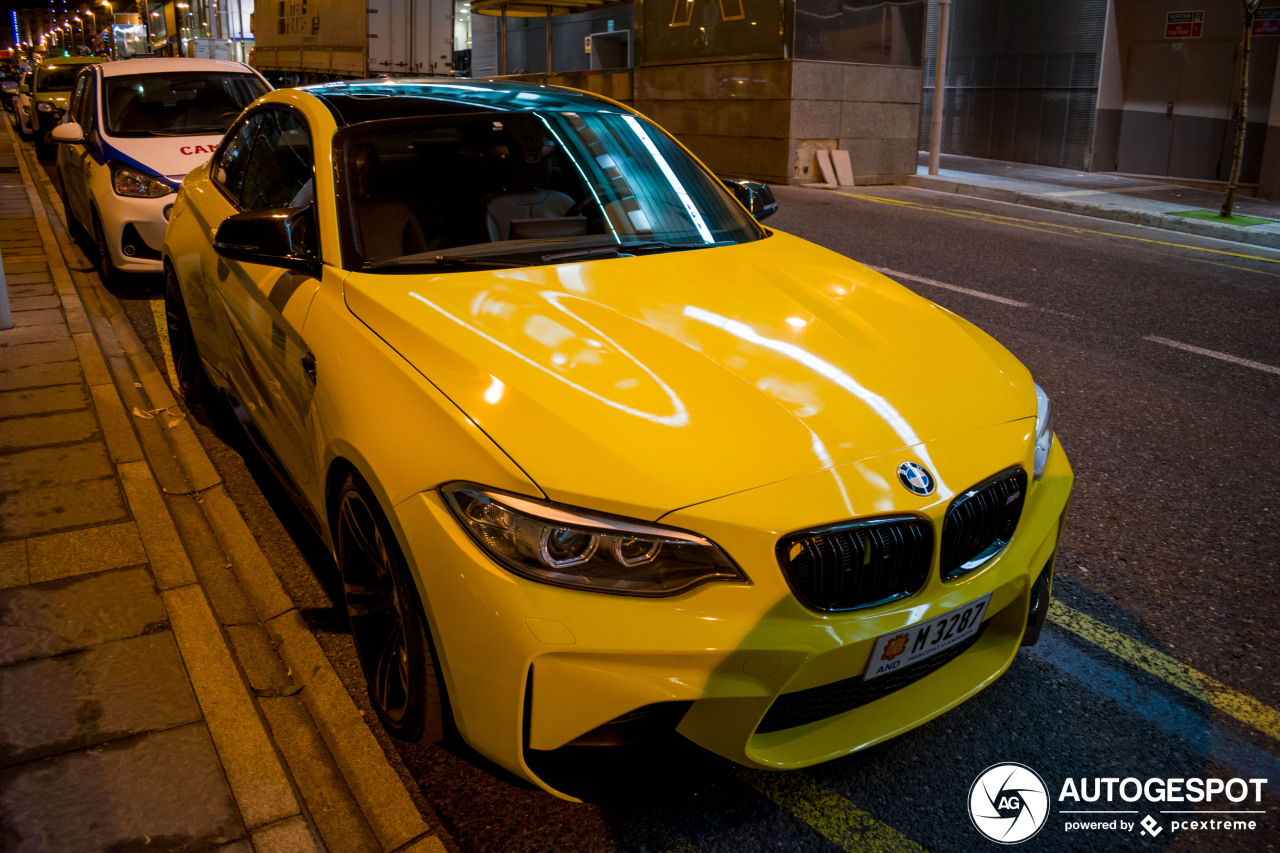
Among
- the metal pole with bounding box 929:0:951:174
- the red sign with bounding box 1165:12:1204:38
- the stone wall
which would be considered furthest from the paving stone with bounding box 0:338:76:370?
the red sign with bounding box 1165:12:1204:38

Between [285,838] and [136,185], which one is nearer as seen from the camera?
[285,838]

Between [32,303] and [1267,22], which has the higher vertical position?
[1267,22]

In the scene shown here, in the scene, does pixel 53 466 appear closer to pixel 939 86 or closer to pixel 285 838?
pixel 285 838

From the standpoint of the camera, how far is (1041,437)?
2.62m

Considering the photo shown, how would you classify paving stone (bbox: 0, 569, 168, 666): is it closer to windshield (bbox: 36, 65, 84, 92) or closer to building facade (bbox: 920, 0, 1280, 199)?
building facade (bbox: 920, 0, 1280, 199)

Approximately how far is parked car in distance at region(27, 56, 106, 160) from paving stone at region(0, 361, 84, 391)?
53.0 feet

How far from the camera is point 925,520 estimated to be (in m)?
2.16

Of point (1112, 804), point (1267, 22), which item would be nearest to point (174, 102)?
point (1112, 804)

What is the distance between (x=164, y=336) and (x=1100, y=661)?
6.00 m

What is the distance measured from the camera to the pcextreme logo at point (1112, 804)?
2.43 metres

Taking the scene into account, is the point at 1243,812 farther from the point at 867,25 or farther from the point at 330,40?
the point at 330,40

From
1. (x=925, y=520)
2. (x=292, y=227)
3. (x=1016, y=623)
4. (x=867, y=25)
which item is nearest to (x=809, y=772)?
(x=1016, y=623)

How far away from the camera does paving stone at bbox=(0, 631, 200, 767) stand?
2668 mm

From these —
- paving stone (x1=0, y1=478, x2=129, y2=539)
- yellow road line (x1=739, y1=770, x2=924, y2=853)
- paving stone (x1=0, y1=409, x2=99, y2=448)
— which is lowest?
yellow road line (x1=739, y1=770, x2=924, y2=853)
